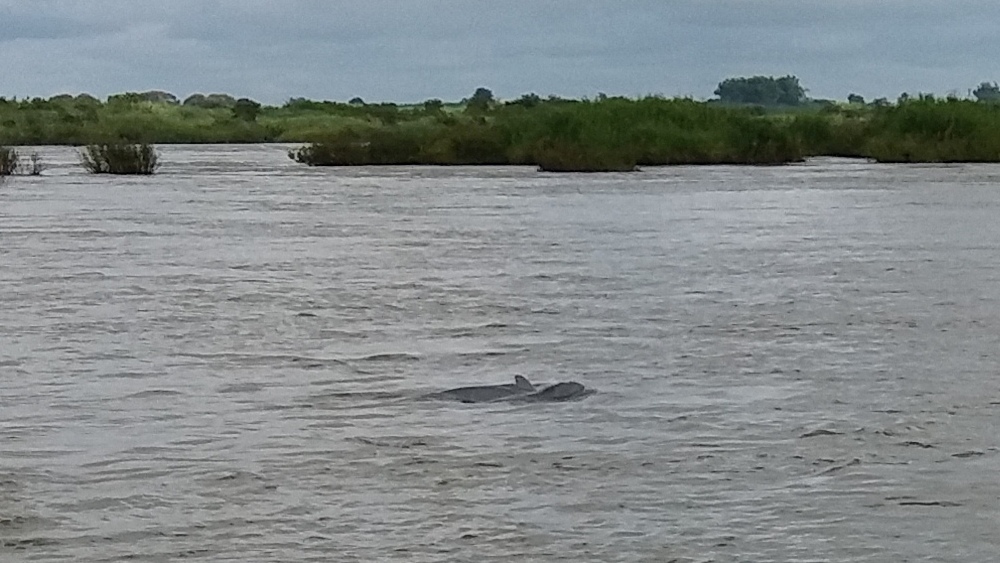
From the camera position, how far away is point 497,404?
35.7ft

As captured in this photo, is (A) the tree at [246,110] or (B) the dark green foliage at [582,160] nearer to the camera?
(B) the dark green foliage at [582,160]

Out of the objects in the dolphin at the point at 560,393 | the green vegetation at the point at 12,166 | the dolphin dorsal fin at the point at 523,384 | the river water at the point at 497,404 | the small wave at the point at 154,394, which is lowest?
the river water at the point at 497,404

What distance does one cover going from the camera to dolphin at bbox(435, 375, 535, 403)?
436 inches

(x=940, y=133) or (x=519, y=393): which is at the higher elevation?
(x=940, y=133)

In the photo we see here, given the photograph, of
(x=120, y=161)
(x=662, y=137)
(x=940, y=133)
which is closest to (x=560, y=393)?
(x=120, y=161)

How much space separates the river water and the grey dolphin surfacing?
0.52 ft

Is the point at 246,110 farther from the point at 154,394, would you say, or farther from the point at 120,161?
the point at 154,394

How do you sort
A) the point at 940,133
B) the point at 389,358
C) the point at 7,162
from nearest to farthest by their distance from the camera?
the point at 389,358 < the point at 7,162 < the point at 940,133

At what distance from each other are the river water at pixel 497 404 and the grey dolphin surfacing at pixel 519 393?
0.52ft

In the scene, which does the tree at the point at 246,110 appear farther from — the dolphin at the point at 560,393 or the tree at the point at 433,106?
the dolphin at the point at 560,393

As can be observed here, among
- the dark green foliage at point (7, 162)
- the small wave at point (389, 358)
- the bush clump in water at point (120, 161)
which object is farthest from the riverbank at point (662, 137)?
the small wave at point (389, 358)

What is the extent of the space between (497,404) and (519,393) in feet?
1.04

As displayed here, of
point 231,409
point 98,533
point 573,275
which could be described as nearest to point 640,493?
point 98,533

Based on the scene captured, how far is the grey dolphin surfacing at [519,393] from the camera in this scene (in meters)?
11.1
